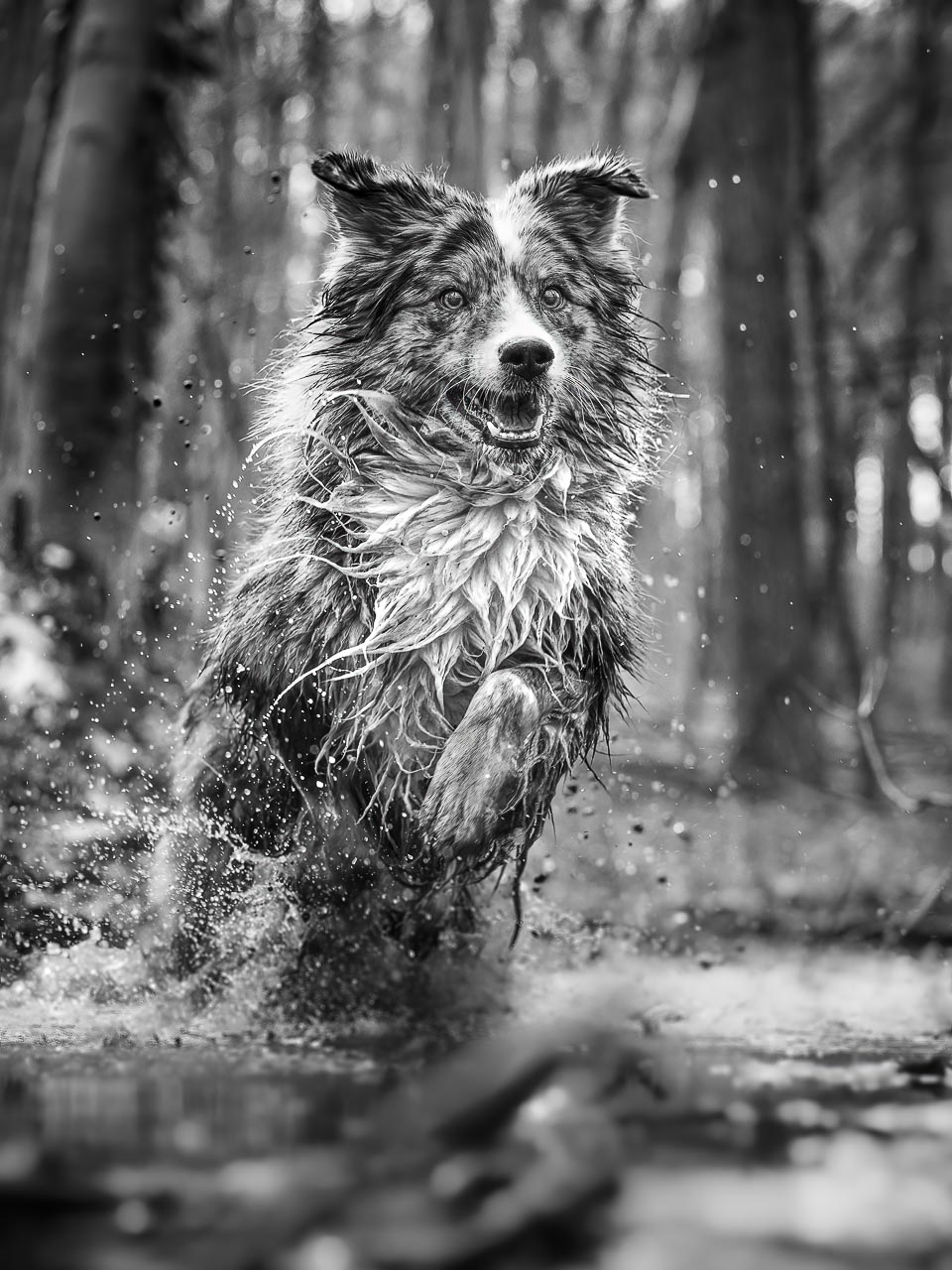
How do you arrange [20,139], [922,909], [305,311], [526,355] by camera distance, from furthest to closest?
[20,139]
[922,909]
[305,311]
[526,355]

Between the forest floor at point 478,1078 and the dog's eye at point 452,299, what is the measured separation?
1635 mm

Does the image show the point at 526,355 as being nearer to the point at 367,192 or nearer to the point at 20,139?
the point at 367,192

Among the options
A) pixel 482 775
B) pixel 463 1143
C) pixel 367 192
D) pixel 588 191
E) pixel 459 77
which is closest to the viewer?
pixel 463 1143

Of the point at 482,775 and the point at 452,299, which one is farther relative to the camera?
the point at 452,299

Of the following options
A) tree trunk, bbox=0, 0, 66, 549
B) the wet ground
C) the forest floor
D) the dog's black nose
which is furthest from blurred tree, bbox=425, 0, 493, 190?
the wet ground

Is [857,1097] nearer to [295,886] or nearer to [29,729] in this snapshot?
[295,886]

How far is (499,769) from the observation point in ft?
12.7

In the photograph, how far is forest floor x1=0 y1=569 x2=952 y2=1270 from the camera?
2.12 m

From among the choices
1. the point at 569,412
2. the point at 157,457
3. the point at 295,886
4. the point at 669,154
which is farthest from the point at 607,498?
the point at 669,154

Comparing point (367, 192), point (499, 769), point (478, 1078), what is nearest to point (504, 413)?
point (367, 192)

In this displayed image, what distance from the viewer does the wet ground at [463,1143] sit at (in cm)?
206

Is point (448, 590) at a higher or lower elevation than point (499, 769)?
higher

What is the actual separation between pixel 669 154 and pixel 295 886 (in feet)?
24.2

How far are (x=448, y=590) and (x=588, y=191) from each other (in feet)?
4.86
